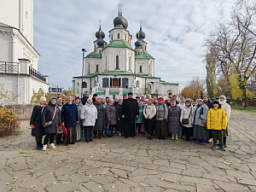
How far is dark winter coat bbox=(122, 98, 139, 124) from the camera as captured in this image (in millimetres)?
7266

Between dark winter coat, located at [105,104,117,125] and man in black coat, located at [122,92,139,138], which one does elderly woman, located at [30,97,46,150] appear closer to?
dark winter coat, located at [105,104,117,125]

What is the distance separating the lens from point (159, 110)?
6.95 meters

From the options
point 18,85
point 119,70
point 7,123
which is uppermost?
point 119,70

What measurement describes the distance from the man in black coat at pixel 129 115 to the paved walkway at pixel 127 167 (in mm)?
1220

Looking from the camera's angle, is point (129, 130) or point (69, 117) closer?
point (69, 117)

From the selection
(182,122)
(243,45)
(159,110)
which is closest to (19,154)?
(159,110)

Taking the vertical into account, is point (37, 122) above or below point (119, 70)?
below

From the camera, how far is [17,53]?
1598 cm

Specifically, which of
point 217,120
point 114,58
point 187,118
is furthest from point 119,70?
point 217,120

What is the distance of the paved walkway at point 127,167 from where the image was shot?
10.8ft

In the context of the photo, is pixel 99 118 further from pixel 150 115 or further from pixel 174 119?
pixel 174 119

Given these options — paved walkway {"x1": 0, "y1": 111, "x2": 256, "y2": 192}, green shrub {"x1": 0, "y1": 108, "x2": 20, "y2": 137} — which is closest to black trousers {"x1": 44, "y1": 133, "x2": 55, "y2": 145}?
paved walkway {"x1": 0, "y1": 111, "x2": 256, "y2": 192}

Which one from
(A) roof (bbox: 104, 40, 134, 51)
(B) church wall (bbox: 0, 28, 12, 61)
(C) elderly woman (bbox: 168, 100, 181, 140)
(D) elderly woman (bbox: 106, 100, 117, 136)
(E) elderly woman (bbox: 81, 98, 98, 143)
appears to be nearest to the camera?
(E) elderly woman (bbox: 81, 98, 98, 143)

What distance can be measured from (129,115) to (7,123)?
5.56 metres
